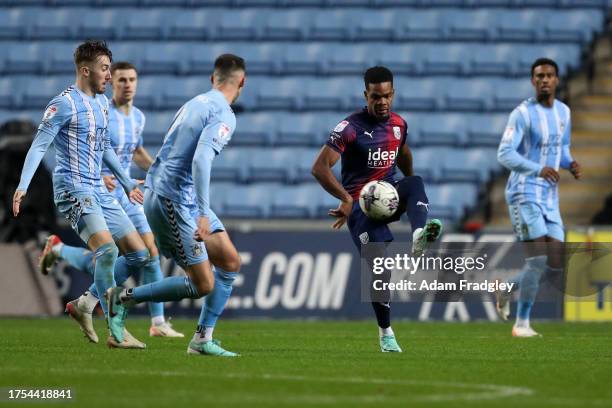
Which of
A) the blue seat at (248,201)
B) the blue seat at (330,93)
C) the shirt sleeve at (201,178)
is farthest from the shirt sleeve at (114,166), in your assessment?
the blue seat at (330,93)

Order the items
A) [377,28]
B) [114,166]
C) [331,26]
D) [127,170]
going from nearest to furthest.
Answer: [114,166] → [127,170] → [377,28] → [331,26]

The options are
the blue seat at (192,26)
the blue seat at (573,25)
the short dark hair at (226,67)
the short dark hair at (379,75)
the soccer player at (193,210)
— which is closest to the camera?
the soccer player at (193,210)

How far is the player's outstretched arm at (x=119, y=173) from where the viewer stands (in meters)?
9.63

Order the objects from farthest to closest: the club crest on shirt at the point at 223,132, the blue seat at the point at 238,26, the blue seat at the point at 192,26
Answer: the blue seat at the point at 192,26, the blue seat at the point at 238,26, the club crest on shirt at the point at 223,132

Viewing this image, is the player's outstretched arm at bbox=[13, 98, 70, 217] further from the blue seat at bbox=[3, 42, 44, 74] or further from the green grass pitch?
the blue seat at bbox=[3, 42, 44, 74]

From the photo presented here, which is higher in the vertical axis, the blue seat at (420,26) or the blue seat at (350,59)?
the blue seat at (420,26)

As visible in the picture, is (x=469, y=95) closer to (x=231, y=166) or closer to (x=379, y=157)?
(x=231, y=166)

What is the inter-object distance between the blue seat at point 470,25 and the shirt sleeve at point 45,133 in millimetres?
12033

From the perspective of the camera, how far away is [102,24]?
69.2ft

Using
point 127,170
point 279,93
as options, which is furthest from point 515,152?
point 279,93

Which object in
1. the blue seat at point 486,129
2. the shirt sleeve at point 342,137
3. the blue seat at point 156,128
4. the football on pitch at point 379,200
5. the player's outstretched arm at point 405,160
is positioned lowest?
the blue seat at point 156,128

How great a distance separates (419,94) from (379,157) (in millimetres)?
9982

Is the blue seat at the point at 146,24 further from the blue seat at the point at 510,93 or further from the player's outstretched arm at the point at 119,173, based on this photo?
the player's outstretched arm at the point at 119,173

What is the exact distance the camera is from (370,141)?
9320 mm
